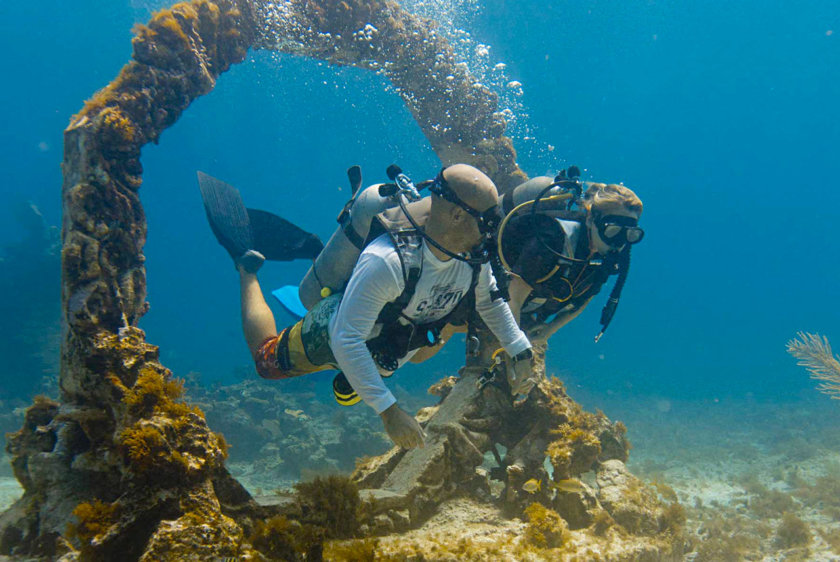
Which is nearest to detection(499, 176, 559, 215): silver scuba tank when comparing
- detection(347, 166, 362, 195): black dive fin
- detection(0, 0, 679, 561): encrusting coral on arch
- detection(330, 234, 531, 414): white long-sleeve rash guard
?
detection(347, 166, 362, 195): black dive fin

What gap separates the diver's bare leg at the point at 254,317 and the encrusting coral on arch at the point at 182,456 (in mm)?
1013

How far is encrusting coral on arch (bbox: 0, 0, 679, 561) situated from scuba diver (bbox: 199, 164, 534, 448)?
29.0 inches

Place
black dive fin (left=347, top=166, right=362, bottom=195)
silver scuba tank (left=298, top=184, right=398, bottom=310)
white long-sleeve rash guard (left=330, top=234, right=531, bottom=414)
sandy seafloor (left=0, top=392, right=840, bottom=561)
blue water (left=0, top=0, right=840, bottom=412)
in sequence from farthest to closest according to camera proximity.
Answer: blue water (left=0, top=0, right=840, bottom=412)
sandy seafloor (left=0, top=392, right=840, bottom=561)
black dive fin (left=347, top=166, right=362, bottom=195)
silver scuba tank (left=298, top=184, right=398, bottom=310)
white long-sleeve rash guard (left=330, top=234, right=531, bottom=414)

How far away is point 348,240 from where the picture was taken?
4.59 m

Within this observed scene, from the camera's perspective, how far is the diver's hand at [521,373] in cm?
405

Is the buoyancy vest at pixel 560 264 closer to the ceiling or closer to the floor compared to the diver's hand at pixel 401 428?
closer to the ceiling

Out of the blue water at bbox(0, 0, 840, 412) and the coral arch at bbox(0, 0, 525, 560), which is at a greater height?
the blue water at bbox(0, 0, 840, 412)

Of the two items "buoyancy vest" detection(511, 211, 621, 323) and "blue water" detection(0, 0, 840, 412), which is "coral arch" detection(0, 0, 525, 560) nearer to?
"buoyancy vest" detection(511, 211, 621, 323)

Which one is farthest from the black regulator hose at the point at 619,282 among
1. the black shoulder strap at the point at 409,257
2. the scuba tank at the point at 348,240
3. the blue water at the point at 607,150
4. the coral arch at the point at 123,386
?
the blue water at the point at 607,150

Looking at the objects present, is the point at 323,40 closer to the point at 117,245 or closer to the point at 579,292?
the point at 117,245

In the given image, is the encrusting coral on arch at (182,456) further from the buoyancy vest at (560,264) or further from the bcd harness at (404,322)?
the buoyancy vest at (560,264)

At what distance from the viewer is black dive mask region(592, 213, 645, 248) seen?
4.84m

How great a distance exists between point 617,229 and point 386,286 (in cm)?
351

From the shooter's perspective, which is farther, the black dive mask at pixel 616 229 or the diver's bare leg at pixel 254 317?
the black dive mask at pixel 616 229
